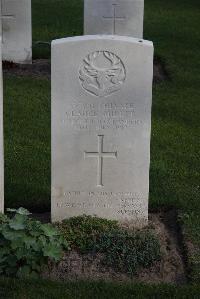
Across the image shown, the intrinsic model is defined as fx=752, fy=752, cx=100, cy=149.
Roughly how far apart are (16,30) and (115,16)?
1.57 meters

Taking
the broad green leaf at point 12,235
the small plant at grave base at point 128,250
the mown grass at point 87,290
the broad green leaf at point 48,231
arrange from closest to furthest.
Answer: the mown grass at point 87,290 < the broad green leaf at point 12,235 < the broad green leaf at point 48,231 < the small plant at grave base at point 128,250

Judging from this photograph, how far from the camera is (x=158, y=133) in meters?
8.89

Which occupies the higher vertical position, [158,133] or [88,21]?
[88,21]

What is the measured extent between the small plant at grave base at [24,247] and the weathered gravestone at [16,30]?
6.73 meters

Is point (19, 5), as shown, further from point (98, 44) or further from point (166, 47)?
point (98, 44)

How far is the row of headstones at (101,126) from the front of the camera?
19.3 ft

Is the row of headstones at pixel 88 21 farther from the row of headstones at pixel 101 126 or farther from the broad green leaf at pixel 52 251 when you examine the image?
the broad green leaf at pixel 52 251

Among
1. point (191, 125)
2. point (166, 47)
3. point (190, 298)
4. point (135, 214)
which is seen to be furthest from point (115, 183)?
point (166, 47)

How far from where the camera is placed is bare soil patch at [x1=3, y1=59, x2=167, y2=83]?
1147 centimetres

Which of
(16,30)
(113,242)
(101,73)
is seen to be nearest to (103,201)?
(113,242)

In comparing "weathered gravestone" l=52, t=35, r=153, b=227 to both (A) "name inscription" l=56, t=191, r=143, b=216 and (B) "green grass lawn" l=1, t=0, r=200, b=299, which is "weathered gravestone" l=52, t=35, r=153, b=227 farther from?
(B) "green grass lawn" l=1, t=0, r=200, b=299

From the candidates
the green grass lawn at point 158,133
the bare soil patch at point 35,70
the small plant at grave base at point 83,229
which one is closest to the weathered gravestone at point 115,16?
the bare soil patch at point 35,70

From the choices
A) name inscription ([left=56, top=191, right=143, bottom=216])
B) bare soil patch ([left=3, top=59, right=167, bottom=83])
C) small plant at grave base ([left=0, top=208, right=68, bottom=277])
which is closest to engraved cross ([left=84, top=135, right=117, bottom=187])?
name inscription ([left=56, top=191, right=143, bottom=216])

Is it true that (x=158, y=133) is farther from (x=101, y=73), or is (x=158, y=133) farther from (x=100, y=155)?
(x=101, y=73)
